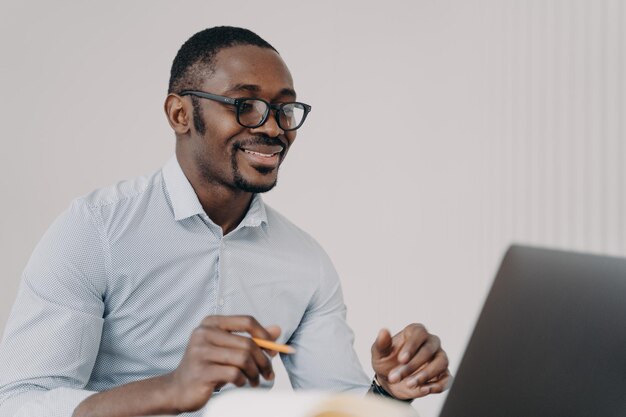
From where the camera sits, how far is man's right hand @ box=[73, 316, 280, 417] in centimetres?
95

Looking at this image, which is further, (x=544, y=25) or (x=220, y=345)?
(x=544, y=25)

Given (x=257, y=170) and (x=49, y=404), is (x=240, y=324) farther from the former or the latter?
(x=257, y=170)

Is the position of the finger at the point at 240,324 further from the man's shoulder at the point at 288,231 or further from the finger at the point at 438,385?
the man's shoulder at the point at 288,231

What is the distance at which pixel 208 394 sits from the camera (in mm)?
965

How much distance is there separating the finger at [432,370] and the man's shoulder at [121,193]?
69 cm

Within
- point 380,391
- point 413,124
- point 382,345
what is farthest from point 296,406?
point 413,124

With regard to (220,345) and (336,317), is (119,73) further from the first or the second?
(220,345)

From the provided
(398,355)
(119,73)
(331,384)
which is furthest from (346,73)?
(398,355)

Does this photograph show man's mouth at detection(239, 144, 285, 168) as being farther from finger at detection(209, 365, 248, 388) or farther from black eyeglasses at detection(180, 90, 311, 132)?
finger at detection(209, 365, 248, 388)

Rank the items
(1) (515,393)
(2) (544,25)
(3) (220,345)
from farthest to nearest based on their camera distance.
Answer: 1. (2) (544,25)
2. (3) (220,345)
3. (1) (515,393)

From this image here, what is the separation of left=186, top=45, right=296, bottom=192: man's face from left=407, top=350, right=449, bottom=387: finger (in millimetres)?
588

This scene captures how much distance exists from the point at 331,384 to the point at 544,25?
6.41 feet

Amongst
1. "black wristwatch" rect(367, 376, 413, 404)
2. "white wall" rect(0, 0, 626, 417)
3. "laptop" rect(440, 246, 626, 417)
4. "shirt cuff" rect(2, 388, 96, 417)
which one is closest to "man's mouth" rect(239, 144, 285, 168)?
"black wristwatch" rect(367, 376, 413, 404)

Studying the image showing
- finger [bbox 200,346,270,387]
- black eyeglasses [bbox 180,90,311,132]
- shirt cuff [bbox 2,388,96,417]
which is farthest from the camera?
black eyeglasses [bbox 180,90,311,132]
